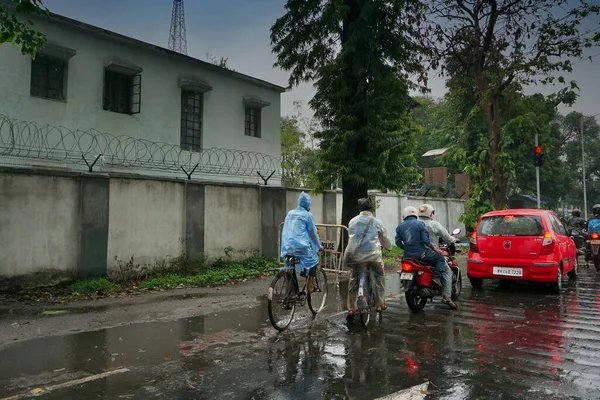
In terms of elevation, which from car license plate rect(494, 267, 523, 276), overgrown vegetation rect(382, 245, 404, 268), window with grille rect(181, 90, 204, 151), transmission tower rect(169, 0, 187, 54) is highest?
transmission tower rect(169, 0, 187, 54)

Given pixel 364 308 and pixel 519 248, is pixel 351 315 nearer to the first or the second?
pixel 364 308

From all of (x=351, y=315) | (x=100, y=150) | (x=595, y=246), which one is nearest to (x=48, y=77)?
(x=100, y=150)

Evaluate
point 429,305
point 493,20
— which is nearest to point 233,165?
point 429,305

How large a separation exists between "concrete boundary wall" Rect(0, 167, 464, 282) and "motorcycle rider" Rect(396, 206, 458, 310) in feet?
17.7

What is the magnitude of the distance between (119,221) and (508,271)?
25.5 ft

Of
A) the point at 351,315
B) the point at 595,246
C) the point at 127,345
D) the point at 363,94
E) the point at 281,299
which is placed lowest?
the point at 127,345

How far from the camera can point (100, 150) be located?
13141mm

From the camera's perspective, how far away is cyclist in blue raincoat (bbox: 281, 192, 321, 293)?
618 centimetres

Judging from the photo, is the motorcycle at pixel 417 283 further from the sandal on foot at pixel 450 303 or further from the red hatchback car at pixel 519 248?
the red hatchback car at pixel 519 248

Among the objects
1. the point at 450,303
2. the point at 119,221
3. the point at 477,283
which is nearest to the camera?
the point at 450,303

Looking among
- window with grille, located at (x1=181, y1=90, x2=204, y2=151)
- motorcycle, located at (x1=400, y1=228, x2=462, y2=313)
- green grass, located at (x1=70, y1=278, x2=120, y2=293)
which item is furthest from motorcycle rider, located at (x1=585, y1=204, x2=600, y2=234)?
window with grille, located at (x1=181, y1=90, x2=204, y2=151)

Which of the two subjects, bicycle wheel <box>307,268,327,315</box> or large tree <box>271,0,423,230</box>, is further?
large tree <box>271,0,423,230</box>

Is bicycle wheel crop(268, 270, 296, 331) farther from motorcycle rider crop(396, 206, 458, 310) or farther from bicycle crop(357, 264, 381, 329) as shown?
motorcycle rider crop(396, 206, 458, 310)

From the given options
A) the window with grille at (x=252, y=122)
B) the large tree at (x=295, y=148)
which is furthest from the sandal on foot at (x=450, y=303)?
the large tree at (x=295, y=148)
